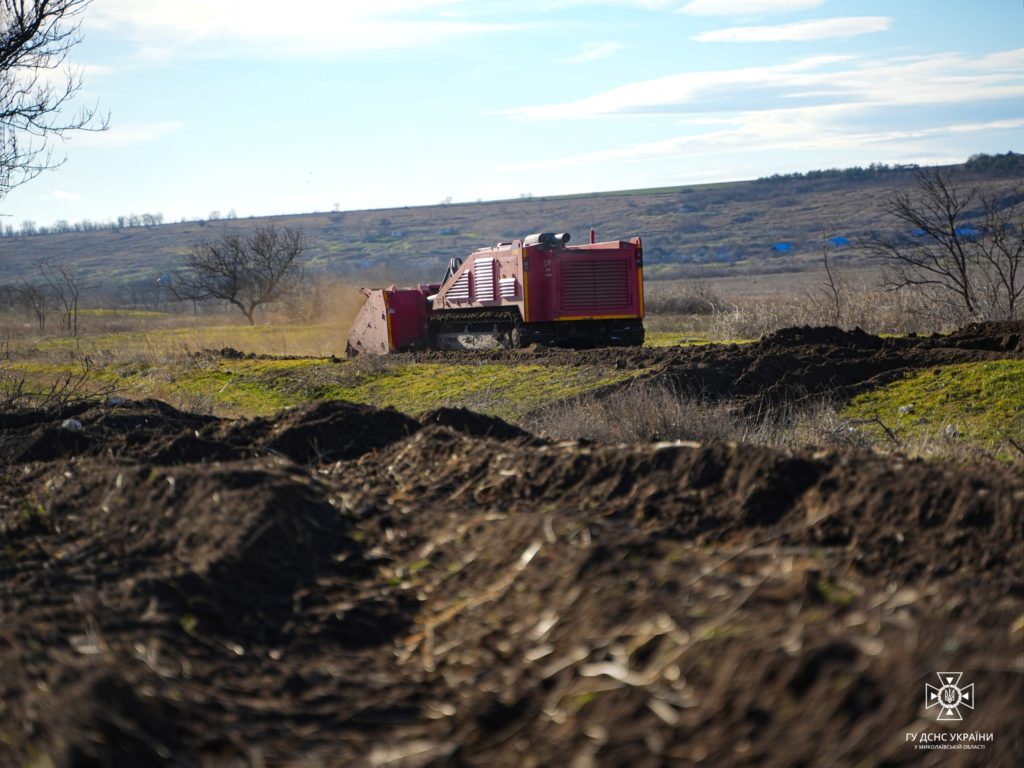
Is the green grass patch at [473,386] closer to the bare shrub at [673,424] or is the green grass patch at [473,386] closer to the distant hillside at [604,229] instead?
the bare shrub at [673,424]

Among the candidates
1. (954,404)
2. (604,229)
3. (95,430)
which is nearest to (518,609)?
(95,430)

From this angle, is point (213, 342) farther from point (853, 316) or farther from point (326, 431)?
point (326, 431)

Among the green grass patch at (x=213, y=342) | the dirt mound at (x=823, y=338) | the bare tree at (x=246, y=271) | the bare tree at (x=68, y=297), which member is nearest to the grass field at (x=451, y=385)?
the green grass patch at (x=213, y=342)

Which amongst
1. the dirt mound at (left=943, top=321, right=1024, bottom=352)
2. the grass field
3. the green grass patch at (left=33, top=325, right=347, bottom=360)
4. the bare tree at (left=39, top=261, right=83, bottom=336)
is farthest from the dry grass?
the bare tree at (left=39, top=261, right=83, bottom=336)

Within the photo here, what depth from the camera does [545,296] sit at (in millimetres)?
23250

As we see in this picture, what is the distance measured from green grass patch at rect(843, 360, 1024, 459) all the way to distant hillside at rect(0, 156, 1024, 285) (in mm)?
83966

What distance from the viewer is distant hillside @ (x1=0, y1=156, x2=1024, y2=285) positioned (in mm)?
111875

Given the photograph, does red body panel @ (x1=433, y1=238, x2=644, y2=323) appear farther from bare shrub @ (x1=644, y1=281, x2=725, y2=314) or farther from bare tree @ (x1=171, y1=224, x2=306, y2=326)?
bare tree @ (x1=171, y1=224, x2=306, y2=326)

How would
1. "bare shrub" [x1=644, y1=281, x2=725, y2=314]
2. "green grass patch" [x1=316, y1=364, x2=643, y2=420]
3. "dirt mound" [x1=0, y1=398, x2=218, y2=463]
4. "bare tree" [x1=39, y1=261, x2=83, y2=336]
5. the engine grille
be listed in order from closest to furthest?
"dirt mound" [x1=0, y1=398, x2=218, y2=463]
"green grass patch" [x1=316, y1=364, x2=643, y2=420]
the engine grille
"bare shrub" [x1=644, y1=281, x2=725, y2=314]
"bare tree" [x1=39, y1=261, x2=83, y2=336]

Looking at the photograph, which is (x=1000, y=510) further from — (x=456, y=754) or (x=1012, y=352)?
(x=1012, y=352)

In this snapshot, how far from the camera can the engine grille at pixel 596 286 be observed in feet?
76.6

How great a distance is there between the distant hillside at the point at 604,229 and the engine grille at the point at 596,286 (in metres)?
75.8

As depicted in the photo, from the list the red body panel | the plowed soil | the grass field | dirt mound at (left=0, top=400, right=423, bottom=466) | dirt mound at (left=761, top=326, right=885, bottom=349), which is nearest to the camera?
the plowed soil

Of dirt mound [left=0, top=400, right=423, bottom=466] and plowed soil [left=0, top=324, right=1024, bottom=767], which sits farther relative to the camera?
dirt mound [left=0, top=400, right=423, bottom=466]
